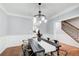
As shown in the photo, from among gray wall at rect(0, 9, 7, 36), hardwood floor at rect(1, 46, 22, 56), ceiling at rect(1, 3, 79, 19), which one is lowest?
hardwood floor at rect(1, 46, 22, 56)

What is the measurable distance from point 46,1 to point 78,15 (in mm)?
460

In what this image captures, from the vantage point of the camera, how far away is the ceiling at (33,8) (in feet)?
4.89

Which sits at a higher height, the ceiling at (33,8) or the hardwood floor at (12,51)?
the ceiling at (33,8)

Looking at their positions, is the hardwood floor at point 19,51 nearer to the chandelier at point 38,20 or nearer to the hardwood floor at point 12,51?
the hardwood floor at point 12,51

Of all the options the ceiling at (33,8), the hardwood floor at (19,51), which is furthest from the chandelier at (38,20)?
the hardwood floor at (19,51)

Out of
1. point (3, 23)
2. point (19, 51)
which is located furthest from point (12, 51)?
point (3, 23)

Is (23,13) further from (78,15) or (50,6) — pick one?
(78,15)

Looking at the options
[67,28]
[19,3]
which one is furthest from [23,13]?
[67,28]

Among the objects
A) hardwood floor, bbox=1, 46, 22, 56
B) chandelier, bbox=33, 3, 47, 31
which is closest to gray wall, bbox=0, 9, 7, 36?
hardwood floor, bbox=1, 46, 22, 56

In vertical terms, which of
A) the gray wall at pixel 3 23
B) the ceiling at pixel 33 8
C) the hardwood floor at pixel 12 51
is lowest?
the hardwood floor at pixel 12 51

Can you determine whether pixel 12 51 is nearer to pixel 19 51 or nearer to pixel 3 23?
pixel 19 51

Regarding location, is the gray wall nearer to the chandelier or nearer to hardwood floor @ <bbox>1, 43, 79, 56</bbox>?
hardwood floor @ <bbox>1, 43, 79, 56</bbox>

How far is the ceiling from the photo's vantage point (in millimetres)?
1489

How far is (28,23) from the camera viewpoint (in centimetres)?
156
